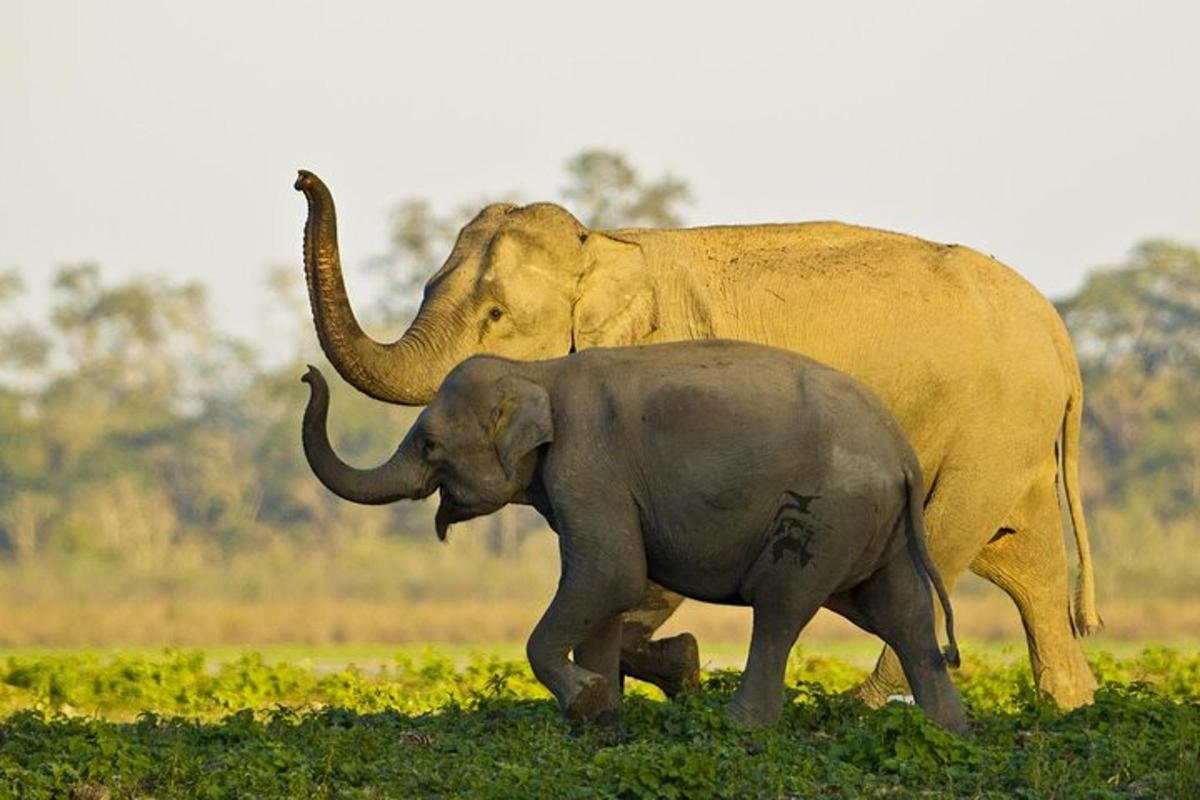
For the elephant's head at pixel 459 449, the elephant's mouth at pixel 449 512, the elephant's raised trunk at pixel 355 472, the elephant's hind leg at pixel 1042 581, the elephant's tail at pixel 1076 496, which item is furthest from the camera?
the elephant's tail at pixel 1076 496

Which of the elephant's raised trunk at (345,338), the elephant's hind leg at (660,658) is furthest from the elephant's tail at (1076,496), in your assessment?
the elephant's raised trunk at (345,338)

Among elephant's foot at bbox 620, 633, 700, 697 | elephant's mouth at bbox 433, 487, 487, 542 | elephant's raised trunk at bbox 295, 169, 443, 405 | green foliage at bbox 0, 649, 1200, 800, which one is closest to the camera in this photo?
green foliage at bbox 0, 649, 1200, 800

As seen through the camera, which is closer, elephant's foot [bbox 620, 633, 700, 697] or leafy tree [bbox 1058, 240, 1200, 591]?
elephant's foot [bbox 620, 633, 700, 697]

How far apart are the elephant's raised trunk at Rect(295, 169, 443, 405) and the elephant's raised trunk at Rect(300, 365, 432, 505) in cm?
137

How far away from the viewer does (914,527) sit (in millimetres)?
9398

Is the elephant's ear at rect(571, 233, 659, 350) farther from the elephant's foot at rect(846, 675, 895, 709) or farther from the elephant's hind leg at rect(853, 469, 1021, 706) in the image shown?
the elephant's foot at rect(846, 675, 895, 709)

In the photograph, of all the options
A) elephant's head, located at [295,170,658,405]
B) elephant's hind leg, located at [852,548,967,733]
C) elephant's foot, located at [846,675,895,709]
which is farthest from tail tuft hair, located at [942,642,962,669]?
elephant's head, located at [295,170,658,405]

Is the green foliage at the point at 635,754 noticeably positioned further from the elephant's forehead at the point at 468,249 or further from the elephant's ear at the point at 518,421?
the elephant's forehead at the point at 468,249

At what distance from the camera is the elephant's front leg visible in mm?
9219

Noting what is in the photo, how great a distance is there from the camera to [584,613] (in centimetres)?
925

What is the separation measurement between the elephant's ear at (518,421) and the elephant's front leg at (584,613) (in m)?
0.35

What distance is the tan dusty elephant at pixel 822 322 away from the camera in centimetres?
1153

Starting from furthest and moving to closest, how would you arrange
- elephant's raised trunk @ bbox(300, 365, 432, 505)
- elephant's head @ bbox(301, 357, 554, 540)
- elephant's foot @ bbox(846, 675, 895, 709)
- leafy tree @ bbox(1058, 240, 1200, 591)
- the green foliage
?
1. leafy tree @ bbox(1058, 240, 1200, 591)
2. elephant's foot @ bbox(846, 675, 895, 709)
3. elephant's raised trunk @ bbox(300, 365, 432, 505)
4. elephant's head @ bbox(301, 357, 554, 540)
5. the green foliage

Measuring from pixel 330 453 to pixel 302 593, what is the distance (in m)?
27.1
